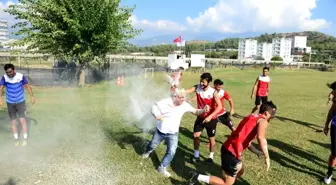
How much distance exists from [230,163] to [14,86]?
18.6 ft

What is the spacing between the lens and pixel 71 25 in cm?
2098

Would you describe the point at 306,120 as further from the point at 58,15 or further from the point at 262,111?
the point at 58,15

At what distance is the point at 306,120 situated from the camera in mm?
12734

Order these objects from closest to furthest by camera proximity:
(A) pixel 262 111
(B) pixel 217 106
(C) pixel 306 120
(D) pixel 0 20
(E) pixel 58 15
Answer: (A) pixel 262 111, (B) pixel 217 106, (C) pixel 306 120, (E) pixel 58 15, (D) pixel 0 20

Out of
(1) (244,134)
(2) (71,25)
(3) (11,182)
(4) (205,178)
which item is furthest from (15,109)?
(2) (71,25)

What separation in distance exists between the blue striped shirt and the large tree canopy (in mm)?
14034

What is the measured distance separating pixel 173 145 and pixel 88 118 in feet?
20.7

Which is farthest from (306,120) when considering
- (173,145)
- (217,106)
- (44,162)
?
(44,162)

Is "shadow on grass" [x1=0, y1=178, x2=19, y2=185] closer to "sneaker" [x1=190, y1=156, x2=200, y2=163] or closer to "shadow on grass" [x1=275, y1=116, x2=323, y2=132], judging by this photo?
"sneaker" [x1=190, y1=156, x2=200, y2=163]

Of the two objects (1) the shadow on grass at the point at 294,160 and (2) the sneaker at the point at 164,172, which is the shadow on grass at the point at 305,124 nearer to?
(1) the shadow on grass at the point at 294,160

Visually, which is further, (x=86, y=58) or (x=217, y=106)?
(x=86, y=58)

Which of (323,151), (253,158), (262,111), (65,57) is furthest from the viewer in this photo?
(65,57)

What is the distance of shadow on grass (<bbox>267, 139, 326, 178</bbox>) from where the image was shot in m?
6.92

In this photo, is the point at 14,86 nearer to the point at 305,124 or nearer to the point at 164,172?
the point at 164,172
